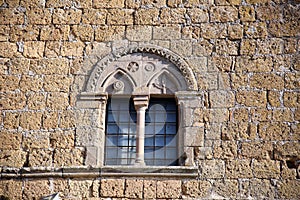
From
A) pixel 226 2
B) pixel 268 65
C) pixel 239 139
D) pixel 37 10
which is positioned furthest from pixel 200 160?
pixel 37 10

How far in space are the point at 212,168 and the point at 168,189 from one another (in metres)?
0.55

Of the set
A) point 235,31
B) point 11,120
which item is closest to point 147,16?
point 235,31

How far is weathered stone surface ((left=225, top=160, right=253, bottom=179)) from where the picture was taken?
26.4 feet

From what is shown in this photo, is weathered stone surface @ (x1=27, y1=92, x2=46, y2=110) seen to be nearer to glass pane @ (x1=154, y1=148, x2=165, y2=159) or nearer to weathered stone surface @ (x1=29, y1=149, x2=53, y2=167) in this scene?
weathered stone surface @ (x1=29, y1=149, x2=53, y2=167)

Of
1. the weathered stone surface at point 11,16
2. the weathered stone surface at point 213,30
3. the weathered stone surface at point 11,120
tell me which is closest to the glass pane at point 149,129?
the weathered stone surface at point 213,30

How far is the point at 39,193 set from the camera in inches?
320

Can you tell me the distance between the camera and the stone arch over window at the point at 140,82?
27.7 ft

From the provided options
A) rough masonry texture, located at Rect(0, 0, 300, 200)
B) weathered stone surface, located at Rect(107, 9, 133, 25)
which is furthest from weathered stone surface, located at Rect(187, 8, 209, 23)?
weathered stone surface, located at Rect(107, 9, 133, 25)

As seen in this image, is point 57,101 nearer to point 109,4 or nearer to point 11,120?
point 11,120

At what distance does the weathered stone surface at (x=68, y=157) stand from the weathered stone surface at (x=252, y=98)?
1.94 m

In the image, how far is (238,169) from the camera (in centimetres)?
808

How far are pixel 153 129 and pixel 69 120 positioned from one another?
3.25 feet

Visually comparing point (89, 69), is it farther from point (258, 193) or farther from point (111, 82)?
point (258, 193)

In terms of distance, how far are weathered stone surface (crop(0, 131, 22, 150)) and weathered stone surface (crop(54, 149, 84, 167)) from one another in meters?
0.47
